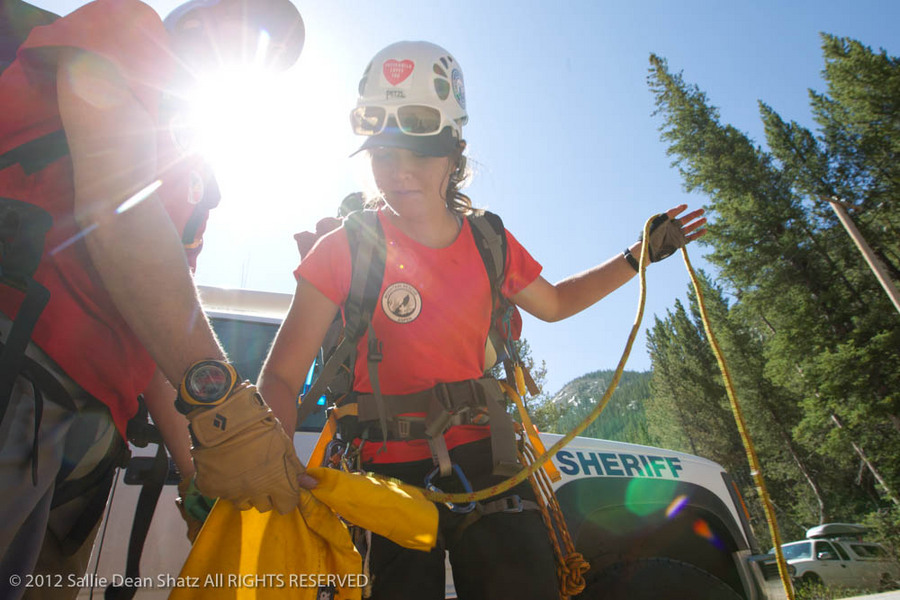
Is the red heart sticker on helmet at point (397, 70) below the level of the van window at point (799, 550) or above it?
above

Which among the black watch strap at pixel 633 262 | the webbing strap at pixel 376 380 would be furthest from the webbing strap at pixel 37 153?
the black watch strap at pixel 633 262

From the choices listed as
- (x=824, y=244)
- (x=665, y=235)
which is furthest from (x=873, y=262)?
(x=665, y=235)

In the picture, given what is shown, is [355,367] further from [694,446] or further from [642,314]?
[694,446]

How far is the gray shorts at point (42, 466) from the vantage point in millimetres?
1049

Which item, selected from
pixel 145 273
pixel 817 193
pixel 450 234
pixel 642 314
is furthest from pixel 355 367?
pixel 817 193

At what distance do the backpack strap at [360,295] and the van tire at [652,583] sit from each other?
1260 millimetres

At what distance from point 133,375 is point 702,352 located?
1999 inches

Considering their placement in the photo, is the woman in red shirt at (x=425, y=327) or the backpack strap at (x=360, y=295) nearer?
the woman in red shirt at (x=425, y=327)

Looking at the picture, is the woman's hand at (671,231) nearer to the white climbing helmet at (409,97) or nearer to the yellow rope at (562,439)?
the yellow rope at (562,439)

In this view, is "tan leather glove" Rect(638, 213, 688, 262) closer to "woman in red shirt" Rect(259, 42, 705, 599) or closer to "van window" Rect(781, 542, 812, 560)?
"woman in red shirt" Rect(259, 42, 705, 599)

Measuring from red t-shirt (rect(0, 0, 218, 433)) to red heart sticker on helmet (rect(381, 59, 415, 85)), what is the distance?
100cm

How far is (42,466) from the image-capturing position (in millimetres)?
1109

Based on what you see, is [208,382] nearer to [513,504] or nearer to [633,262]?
[513,504]

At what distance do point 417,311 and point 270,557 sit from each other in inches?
39.4
